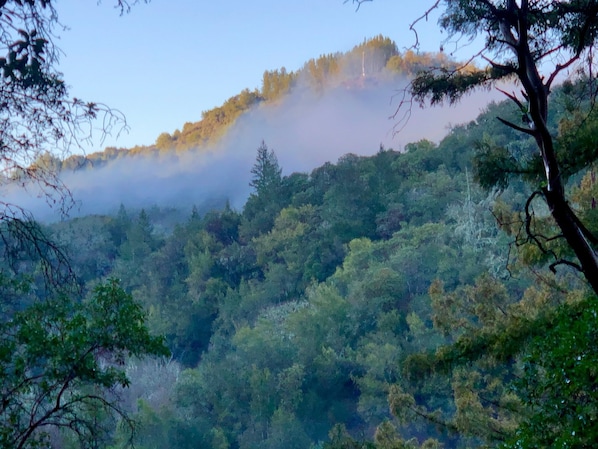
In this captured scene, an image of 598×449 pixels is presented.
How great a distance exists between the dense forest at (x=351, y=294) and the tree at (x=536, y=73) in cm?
2

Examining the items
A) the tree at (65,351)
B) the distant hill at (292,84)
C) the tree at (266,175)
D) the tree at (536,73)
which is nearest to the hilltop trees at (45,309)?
the tree at (65,351)

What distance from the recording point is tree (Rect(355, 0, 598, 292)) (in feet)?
11.0

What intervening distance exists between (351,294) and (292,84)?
58.9 metres

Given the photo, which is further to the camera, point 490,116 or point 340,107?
point 340,107

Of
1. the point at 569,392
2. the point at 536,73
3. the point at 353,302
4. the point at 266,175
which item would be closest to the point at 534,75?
the point at 536,73

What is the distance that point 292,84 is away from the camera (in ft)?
259

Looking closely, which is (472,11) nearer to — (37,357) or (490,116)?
(37,357)

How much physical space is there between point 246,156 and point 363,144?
23.4 meters

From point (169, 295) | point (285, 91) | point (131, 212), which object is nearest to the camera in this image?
point (169, 295)

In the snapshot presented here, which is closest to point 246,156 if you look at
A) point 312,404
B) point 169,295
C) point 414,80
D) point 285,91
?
point 285,91

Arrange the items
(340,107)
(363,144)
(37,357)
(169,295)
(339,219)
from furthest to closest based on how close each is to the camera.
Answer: (340,107)
(363,144)
(169,295)
(339,219)
(37,357)

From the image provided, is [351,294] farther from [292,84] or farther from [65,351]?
[292,84]

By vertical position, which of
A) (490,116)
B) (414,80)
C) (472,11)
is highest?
(472,11)

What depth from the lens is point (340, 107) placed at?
6844 centimetres
